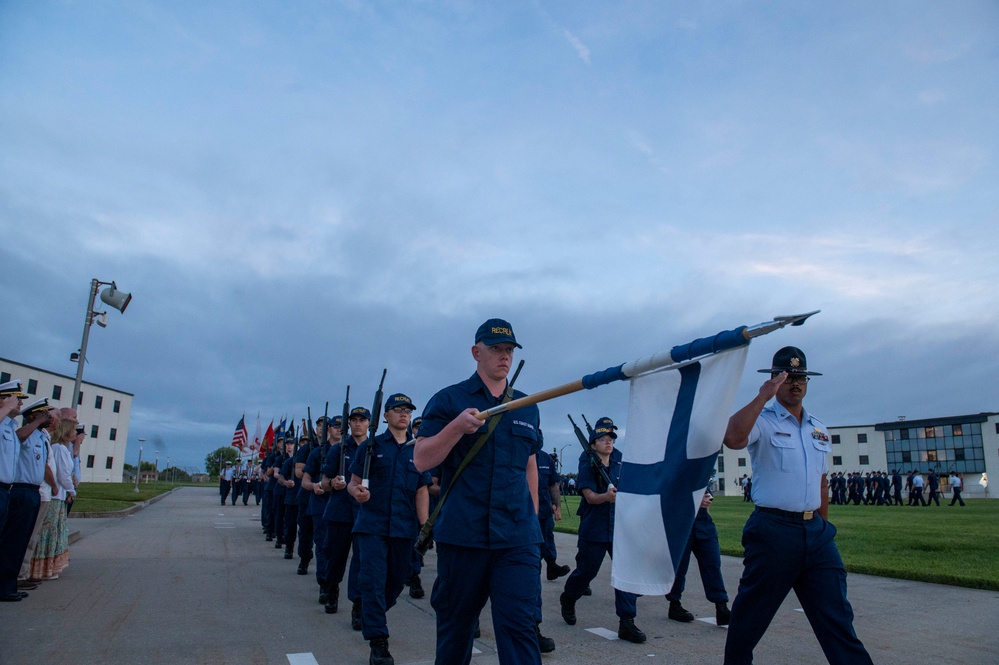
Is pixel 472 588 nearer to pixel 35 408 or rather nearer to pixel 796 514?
pixel 796 514

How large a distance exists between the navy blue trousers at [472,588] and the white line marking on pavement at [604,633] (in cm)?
307

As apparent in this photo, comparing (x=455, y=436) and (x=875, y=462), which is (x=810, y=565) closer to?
(x=455, y=436)

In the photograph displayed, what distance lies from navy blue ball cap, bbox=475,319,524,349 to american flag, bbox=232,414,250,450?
29.6 m

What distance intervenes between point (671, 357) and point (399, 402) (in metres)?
4.21

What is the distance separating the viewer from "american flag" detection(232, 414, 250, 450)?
3127 centimetres

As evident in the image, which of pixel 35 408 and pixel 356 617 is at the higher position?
pixel 35 408

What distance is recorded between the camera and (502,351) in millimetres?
4133

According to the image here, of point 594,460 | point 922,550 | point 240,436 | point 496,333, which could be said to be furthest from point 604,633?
point 240,436

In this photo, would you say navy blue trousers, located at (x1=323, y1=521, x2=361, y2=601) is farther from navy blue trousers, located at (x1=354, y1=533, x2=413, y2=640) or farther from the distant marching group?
the distant marching group

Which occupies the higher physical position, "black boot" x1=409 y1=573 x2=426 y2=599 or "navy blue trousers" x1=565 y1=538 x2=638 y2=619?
"navy blue trousers" x1=565 y1=538 x2=638 y2=619

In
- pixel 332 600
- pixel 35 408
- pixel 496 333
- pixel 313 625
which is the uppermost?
pixel 496 333

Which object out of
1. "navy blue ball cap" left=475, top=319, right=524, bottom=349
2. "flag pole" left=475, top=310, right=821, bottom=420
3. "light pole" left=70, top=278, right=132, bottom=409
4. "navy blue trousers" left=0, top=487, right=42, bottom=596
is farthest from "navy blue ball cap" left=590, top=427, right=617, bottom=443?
"light pole" left=70, top=278, right=132, bottom=409

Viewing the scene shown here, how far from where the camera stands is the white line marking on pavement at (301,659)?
5531mm

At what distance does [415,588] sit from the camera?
353 inches
